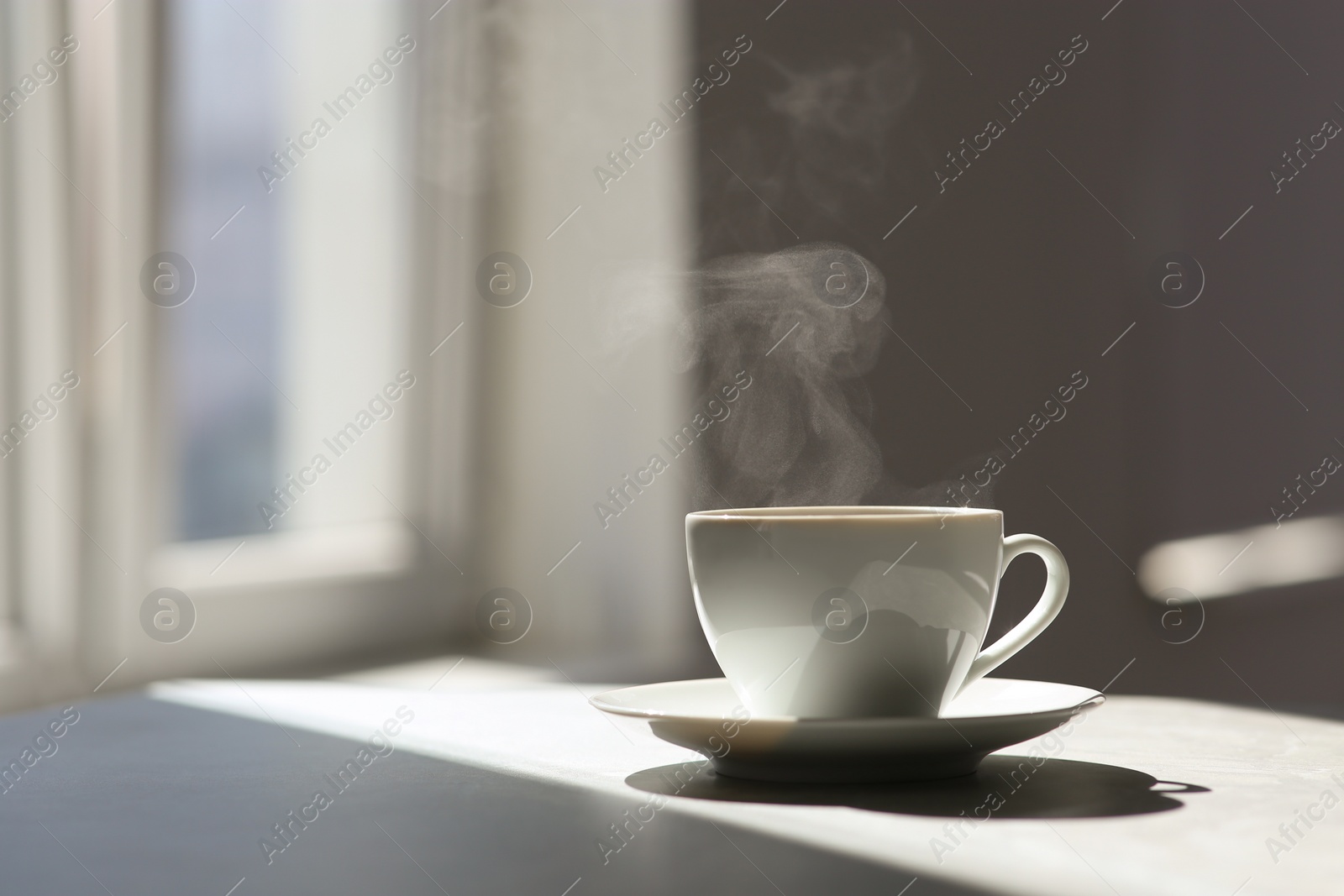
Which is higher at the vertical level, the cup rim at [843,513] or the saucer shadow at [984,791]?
the cup rim at [843,513]

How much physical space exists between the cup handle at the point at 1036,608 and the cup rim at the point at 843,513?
0.08 ft

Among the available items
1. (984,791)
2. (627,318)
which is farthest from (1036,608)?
(627,318)

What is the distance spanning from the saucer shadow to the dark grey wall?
0.98m

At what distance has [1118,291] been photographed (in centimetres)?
171

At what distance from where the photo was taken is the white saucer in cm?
69

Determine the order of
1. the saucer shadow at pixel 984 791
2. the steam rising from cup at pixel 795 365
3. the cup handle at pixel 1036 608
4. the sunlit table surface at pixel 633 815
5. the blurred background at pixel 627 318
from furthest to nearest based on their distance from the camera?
the steam rising from cup at pixel 795 365 < the blurred background at pixel 627 318 < the cup handle at pixel 1036 608 < the saucer shadow at pixel 984 791 < the sunlit table surface at pixel 633 815

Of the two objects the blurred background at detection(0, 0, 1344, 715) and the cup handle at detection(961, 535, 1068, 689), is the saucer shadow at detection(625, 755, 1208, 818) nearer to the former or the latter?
the cup handle at detection(961, 535, 1068, 689)

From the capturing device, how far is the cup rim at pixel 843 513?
0.73 meters

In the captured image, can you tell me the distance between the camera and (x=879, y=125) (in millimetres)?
1829

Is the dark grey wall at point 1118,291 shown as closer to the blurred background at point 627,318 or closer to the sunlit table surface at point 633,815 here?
the blurred background at point 627,318

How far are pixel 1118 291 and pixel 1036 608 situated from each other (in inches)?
40.6

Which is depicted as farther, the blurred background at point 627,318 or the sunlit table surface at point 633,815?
the blurred background at point 627,318

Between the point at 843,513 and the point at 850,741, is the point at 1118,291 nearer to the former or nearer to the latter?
the point at 843,513

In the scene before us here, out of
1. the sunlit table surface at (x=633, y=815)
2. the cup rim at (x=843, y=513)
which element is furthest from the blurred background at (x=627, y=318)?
the cup rim at (x=843, y=513)
